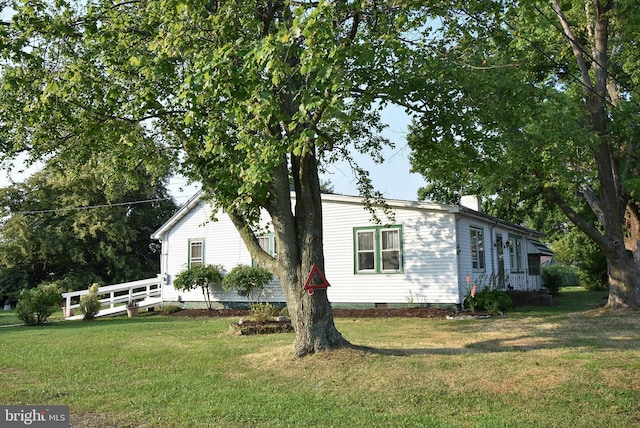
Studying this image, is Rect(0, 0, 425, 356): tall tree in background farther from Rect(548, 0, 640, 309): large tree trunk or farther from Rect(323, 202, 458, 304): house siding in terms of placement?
Rect(548, 0, 640, 309): large tree trunk

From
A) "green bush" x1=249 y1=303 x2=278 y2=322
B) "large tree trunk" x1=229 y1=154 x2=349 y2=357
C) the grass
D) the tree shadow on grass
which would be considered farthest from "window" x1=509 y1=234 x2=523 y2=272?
"large tree trunk" x1=229 y1=154 x2=349 y2=357

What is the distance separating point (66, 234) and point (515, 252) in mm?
24598

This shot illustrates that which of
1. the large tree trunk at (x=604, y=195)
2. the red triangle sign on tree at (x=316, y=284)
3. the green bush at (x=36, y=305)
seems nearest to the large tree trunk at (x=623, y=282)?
the large tree trunk at (x=604, y=195)

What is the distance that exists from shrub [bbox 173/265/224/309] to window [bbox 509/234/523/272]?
12829 millimetres

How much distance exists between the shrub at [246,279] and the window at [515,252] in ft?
37.2

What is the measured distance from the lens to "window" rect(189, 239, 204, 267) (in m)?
21.5

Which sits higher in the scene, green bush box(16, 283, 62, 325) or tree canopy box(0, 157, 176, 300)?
tree canopy box(0, 157, 176, 300)

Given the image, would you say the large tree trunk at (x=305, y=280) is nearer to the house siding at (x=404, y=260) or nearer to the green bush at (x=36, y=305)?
the house siding at (x=404, y=260)

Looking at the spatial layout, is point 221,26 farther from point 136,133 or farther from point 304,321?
point 304,321

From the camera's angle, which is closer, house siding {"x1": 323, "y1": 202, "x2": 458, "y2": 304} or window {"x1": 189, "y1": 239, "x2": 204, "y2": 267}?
house siding {"x1": 323, "y1": 202, "x2": 458, "y2": 304}

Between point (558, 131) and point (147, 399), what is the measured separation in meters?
12.3

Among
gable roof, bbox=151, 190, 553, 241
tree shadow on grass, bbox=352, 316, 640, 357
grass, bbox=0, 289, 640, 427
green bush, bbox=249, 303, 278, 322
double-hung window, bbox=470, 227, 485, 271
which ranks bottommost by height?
grass, bbox=0, 289, 640, 427

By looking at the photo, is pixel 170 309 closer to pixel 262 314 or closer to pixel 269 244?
pixel 269 244

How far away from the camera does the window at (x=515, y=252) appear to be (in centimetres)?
2373
